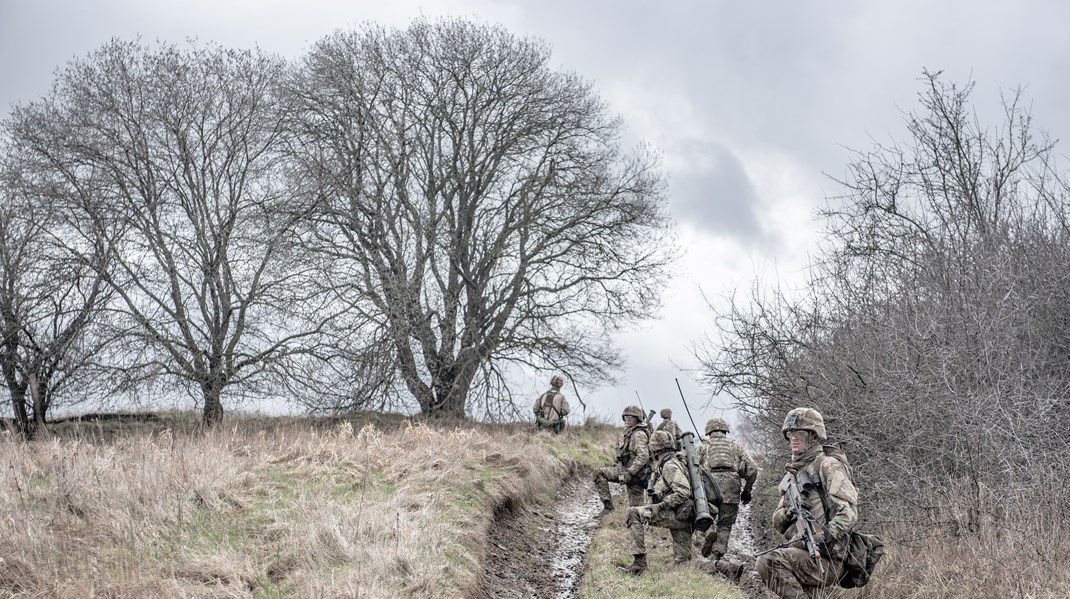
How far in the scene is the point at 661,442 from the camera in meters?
10.2

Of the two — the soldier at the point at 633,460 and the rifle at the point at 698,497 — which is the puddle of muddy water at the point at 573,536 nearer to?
the soldier at the point at 633,460

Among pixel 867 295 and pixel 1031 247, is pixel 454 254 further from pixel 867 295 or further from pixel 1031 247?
pixel 1031 247

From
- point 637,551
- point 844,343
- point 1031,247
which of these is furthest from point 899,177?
point 637,551

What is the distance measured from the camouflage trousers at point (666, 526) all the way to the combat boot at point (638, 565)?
0.15ft

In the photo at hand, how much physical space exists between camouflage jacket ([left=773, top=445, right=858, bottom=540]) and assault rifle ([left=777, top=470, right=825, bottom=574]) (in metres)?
0.04

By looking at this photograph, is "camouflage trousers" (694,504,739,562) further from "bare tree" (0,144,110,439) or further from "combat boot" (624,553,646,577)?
"bare tree" (0,144,110,439)

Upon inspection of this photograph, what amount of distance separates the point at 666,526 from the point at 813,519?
287cm

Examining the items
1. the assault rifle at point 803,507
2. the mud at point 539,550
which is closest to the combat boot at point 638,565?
the mud at point 539,550

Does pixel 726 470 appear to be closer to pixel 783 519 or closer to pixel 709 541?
pixel 709 541

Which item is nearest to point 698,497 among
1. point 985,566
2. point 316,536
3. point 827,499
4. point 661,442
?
point 661,442

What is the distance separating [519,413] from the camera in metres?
20.0

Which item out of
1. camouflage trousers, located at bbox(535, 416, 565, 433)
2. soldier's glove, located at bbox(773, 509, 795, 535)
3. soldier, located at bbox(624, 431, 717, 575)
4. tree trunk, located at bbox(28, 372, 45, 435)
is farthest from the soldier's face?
tree trunk, located at bbox(28, 372, 45, 435)

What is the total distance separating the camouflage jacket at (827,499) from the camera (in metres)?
6.57

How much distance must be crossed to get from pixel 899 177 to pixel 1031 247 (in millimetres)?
3383
